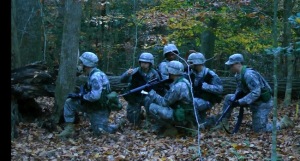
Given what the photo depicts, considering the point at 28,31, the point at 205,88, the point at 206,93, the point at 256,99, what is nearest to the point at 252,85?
the point at 256,99

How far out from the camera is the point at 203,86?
31.8ft

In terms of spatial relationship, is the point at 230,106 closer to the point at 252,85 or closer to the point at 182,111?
the point at 252,85

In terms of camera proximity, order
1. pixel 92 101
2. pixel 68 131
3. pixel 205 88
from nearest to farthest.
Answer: pixel 92 101
pixel 68 131
pixel 205 88

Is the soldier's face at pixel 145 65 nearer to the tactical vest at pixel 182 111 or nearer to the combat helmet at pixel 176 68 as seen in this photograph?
the combat helmet at pixel 176 68

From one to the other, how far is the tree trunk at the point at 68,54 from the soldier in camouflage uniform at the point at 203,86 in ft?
8.56

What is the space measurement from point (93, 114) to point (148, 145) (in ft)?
5.80

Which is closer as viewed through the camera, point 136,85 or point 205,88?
point 205,88

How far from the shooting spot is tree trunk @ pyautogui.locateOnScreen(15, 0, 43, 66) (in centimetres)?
1472

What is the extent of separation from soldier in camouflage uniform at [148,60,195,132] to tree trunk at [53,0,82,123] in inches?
85.7

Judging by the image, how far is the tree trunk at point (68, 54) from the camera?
9.91 m

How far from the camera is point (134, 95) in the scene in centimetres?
1053

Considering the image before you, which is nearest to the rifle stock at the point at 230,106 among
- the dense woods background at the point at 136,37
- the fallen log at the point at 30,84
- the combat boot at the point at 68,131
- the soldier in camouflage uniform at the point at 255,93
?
the soldier in camouflage uniform at the point at 255,93

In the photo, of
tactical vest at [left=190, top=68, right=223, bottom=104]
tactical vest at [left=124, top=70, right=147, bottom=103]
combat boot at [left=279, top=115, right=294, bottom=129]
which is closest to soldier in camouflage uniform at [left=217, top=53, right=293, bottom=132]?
combat boot at [left=279, top=115, right=294, bottom=129]

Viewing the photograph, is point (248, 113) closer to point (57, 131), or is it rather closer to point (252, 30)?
point (57, 131)
